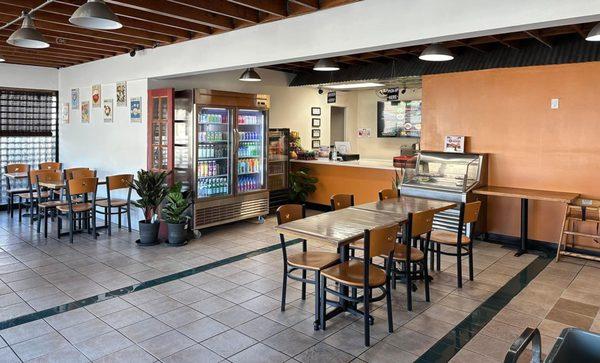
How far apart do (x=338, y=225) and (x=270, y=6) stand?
2.44 metres

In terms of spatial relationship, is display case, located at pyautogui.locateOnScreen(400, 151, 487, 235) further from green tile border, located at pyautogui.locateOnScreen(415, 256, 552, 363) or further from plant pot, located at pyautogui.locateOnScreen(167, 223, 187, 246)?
plant pot, located at pyautogui.locateOnScreen(167, 223, 187, 246)

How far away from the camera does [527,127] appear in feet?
20.6

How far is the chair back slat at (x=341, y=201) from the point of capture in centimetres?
482

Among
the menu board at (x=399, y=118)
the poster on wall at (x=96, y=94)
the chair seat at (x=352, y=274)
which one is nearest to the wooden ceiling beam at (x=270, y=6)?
the chair seat at (x=352, y=274)

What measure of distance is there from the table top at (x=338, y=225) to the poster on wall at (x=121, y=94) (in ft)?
15.7

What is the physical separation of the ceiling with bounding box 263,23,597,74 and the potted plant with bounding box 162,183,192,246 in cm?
355

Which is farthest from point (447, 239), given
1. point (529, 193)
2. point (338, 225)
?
point (529, 193)

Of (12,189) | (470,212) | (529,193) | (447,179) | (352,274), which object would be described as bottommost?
A: (352,274)

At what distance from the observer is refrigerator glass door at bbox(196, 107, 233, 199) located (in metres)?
6.96

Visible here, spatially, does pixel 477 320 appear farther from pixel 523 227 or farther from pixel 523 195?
pixel 523 227

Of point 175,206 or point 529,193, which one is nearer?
point 529,193

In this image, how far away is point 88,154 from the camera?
8.51m

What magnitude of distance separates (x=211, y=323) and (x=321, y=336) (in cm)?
95

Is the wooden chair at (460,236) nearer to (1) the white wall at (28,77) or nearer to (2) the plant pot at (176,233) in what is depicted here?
(2) the plant pot at (176,233)
